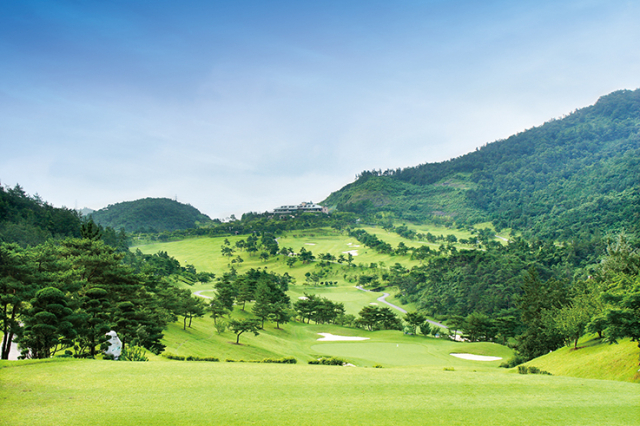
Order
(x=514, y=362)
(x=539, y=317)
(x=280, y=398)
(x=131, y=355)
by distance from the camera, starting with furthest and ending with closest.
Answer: (x=539, y=317)
(x=514, y=362)
(x=131, y=355)
(x=280, y=398)

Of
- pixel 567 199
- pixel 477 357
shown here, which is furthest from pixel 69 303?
pixel 567 199

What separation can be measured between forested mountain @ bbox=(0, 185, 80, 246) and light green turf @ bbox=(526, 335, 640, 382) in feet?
244

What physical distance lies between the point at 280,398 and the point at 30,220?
86159 mm

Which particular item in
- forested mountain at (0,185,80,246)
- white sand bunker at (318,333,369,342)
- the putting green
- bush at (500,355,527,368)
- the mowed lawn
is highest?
forested mountain at (0,185,80,246)

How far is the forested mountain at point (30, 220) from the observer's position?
6234 cm

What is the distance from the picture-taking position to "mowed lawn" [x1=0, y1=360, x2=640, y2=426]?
927 centimetres

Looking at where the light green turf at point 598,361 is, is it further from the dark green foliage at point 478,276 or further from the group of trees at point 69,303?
the dark green foliage at point 478,276

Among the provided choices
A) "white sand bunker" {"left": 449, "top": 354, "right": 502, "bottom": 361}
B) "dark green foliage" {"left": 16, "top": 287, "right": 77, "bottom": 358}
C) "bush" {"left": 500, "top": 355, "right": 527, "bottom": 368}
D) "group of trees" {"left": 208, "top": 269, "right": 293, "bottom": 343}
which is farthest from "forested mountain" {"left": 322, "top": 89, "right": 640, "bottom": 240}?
"dark green foliage" {"left": 16, "top": 287, "right": 77, "bottom": 358}

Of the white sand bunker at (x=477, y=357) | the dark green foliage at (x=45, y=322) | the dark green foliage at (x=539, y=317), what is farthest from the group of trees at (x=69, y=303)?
the dark green foliage at (x=539, y=317)

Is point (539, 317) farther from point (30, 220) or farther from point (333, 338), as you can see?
point (30, 220)

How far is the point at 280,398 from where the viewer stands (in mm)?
11086

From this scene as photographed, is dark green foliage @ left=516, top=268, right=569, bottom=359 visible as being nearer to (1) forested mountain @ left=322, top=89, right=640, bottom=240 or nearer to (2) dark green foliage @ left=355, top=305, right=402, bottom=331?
(2) dark green foliage @ left=355, top=305, right=402, bottom=331

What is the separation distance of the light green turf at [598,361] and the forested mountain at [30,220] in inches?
2931

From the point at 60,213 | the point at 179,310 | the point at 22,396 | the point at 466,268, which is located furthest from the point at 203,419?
the point at 60,213
